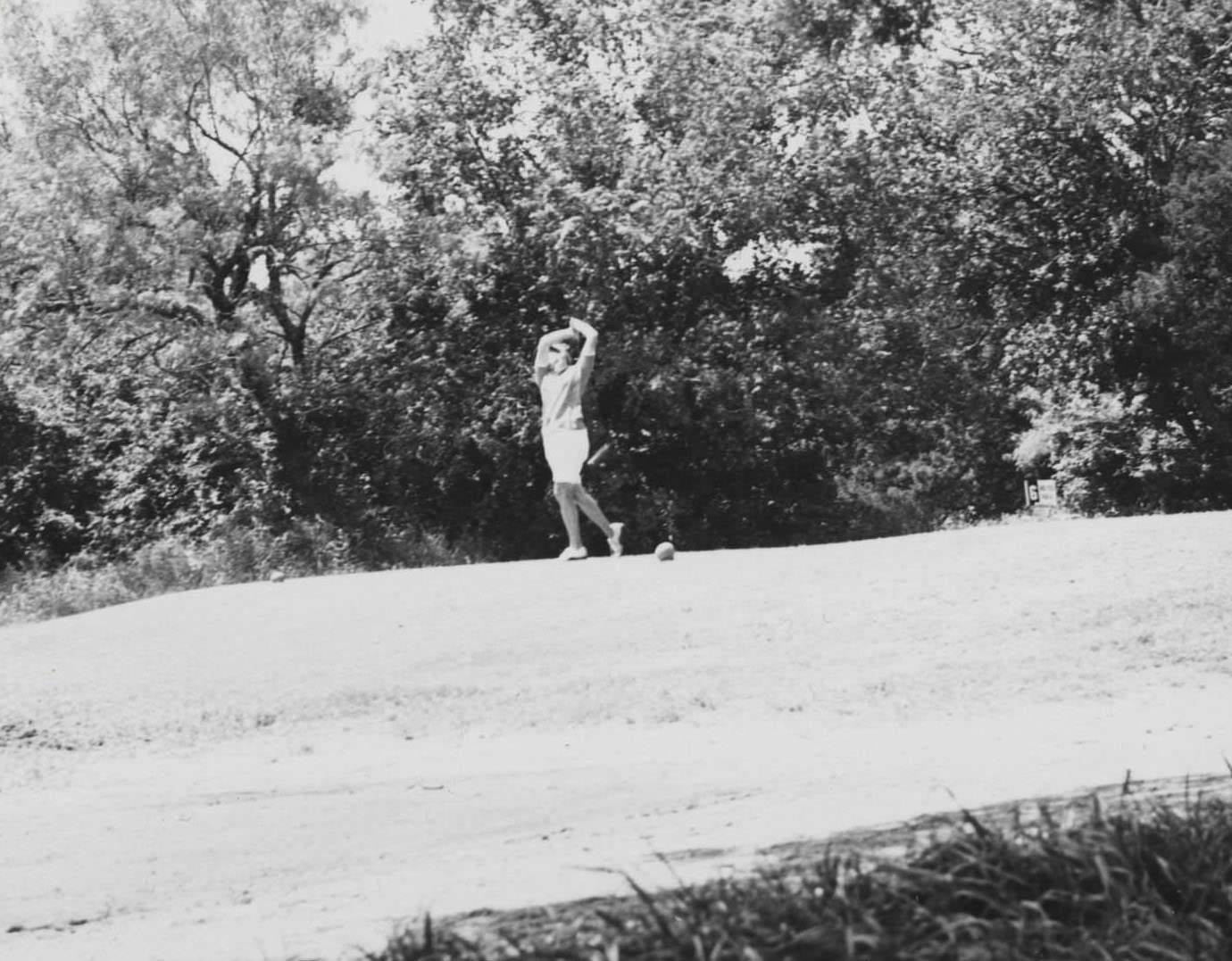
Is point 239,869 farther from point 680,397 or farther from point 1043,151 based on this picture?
point 1043,151

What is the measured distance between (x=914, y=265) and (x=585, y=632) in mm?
18326

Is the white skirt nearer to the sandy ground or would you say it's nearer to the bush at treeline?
the sandy ground

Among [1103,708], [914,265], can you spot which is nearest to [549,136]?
[914,265]

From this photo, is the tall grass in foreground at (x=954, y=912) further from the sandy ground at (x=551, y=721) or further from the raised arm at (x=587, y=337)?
the raised arm at (x=587, y=337)

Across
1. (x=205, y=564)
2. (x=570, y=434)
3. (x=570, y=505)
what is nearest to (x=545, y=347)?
(x=570, y=434)

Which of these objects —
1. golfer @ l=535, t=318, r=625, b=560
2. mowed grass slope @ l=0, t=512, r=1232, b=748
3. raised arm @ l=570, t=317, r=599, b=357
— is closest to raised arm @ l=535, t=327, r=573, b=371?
golfer @ l=535, t=318, r=625, b=560

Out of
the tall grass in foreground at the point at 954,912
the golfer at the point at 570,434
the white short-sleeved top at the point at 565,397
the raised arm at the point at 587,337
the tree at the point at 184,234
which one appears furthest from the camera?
the tree at the point at 184,234

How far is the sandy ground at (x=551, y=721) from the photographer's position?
6484 mm

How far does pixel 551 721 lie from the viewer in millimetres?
10336

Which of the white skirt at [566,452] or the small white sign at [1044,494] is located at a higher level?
the white skirt at [566,452]

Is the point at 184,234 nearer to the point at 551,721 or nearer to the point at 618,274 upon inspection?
the point at 618,274

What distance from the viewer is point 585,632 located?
13188mm

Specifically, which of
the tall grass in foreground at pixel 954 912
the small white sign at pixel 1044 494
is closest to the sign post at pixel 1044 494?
the small white sign at pixel 1044 494

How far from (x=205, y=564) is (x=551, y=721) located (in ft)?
51.6
